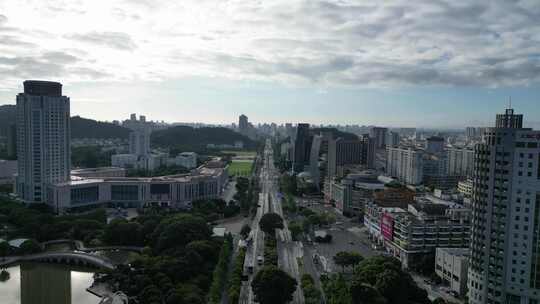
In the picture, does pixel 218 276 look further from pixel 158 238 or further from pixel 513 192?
pixel 513 192

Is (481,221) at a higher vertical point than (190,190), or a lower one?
higher

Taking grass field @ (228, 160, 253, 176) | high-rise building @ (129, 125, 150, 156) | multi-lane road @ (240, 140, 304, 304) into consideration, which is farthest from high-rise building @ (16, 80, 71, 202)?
high-rise building @ (129, 125, 150, 156)

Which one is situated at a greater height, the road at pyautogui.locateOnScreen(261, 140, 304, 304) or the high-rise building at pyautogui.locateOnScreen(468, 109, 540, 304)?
the high-rise building at pyautogui.locateOnScreen(468, 109, 540, 304)

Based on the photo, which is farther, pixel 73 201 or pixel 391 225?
pixel 73 201

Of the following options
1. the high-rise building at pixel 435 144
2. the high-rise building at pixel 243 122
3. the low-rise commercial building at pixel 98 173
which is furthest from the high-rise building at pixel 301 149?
the high-rise building at pixel 243 122

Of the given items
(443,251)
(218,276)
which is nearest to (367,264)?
(443,251)

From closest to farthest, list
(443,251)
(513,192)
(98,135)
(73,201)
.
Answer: (513,192) → (443,251) → (73,201) → (98,135)

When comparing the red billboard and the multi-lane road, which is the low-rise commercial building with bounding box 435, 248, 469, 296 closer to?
the red billboard
